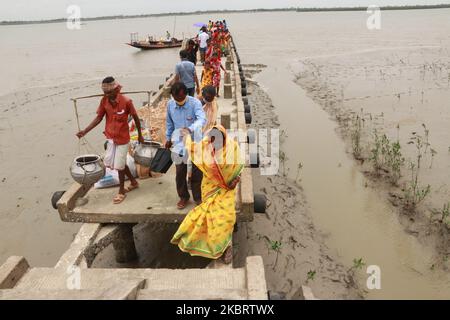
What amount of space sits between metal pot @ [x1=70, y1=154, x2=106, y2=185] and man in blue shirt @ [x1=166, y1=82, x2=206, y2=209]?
2.69ft

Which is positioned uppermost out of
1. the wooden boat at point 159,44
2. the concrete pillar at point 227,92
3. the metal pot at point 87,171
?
the wooden boat at point 159,44

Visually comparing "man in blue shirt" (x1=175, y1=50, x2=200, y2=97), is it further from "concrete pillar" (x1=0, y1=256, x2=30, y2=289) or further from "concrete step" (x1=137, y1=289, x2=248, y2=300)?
"concrete step" (x1=137, y1=289, x2=248, y2=300)

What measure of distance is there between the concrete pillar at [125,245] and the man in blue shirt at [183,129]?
0.84 meters

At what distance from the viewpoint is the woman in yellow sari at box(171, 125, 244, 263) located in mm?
3449

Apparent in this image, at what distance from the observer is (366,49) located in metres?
26.9

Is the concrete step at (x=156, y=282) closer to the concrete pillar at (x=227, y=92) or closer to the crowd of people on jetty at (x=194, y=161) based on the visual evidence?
the crowd of people on jetty at (x=194, y=161)

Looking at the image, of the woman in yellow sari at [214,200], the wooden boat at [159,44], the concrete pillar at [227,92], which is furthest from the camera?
the wooden boat at [159,44]

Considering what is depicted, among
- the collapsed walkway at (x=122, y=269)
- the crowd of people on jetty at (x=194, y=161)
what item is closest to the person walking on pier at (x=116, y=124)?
the crowd of people on jetty at (x=194, y=161)

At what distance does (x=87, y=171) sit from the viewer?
400 centimetres

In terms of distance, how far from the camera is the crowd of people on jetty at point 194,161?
347cm

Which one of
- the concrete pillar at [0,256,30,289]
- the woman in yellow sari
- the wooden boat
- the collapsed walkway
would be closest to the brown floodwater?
the collapsed walkway

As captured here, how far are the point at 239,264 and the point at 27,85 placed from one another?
1801 cm

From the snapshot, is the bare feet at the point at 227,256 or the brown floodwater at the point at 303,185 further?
the brown floodwater at the point at 303,185

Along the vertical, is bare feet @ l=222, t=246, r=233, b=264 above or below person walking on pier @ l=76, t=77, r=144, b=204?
below
